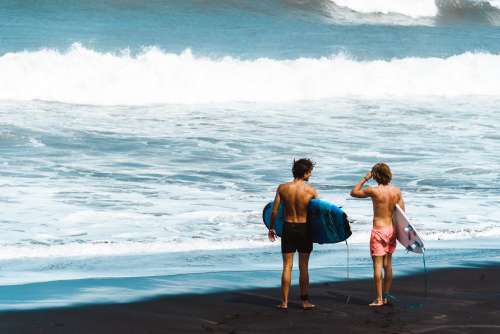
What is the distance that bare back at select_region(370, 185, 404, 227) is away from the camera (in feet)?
20.4

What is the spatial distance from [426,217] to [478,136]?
760cm

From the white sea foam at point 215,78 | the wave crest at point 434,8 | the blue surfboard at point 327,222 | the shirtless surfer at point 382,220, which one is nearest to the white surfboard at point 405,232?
the shirtless surfer at point 382,220

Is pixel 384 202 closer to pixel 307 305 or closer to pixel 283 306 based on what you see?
pixel 307 305

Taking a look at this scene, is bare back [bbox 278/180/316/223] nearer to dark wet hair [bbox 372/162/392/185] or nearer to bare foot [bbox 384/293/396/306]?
dark wet hair [bbox 372/162/392/185]

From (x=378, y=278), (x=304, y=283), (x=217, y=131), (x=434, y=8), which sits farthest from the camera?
(x=434, y=8)

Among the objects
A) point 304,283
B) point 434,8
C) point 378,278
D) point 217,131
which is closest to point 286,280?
point 304,283

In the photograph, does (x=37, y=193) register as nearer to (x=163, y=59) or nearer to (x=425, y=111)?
(x=425, y=111)

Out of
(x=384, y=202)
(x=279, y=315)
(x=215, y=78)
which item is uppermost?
(x=215, y=78)

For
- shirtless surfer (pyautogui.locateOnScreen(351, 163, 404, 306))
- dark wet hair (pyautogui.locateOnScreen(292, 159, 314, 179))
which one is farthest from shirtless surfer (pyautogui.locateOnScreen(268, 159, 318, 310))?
shirtless surfer (pyautogui.locateOnScreen(351, 163, 404, 306))

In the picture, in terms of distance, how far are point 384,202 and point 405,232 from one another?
0.24m

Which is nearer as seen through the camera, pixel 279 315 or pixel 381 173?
pixel 279 315

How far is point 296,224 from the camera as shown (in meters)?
6.14

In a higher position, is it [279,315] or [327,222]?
[327,222]

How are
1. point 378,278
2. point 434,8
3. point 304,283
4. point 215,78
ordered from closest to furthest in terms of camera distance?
1. point 304,283
2. point 378,278
3. point 215,78
4. point 434,8
